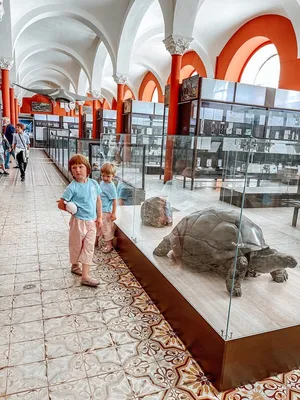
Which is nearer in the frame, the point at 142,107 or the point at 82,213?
the point at 82,213

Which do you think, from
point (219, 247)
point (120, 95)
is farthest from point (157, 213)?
point (120, 95)

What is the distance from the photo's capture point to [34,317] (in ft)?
6.76

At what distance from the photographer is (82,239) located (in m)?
2.48

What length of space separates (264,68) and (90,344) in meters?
11.7

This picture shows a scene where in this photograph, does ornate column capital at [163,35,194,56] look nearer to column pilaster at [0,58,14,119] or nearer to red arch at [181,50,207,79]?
red arch at [181,50,207,79]

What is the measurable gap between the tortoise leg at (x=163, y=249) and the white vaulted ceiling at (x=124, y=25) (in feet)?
21.4

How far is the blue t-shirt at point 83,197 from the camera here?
238cm

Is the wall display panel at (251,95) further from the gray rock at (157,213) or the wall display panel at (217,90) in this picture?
the gray rock at (157,213)

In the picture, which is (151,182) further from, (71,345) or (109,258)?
(71,345)

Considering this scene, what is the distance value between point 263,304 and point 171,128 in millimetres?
6954

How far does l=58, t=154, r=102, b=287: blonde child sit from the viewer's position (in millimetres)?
2387

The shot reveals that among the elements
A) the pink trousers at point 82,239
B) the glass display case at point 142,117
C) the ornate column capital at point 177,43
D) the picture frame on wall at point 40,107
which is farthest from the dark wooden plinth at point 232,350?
the picture frame on wall at point 40,107

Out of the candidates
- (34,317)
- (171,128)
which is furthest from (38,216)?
(171,128)

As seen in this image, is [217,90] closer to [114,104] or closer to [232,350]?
[232,350]
